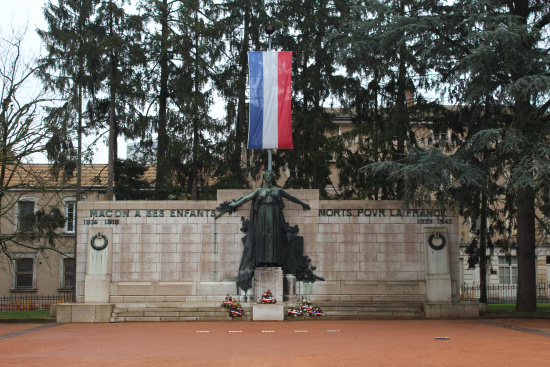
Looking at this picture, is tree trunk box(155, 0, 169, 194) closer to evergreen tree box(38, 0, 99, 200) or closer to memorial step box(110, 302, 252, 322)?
evergreen tree box(38, 0, 99, 200)

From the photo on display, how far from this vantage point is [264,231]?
20078 mm

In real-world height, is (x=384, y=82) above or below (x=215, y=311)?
above

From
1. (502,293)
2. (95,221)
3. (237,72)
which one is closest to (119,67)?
(237,72)

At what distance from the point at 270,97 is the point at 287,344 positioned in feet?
32.7

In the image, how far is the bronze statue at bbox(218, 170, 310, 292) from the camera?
2000 cm

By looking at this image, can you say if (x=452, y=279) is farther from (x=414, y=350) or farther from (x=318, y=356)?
(x=318, y=356)

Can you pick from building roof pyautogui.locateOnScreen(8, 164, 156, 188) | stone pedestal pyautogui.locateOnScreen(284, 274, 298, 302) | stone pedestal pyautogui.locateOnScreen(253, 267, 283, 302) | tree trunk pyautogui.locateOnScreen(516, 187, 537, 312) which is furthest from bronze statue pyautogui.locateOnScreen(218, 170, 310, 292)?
tree trunk pyautogui.locateOnScreen(516, 187, 537, 312)

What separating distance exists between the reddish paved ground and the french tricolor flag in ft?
20.9

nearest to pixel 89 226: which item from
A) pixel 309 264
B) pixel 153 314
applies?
pixel 153 314

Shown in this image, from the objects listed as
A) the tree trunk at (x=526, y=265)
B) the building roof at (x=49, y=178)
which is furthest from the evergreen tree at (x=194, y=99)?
the tree trunk at (x=526, y=265)

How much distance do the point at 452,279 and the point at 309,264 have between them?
4.69 meters

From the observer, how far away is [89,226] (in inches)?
830

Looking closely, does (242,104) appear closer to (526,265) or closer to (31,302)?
(526,265)

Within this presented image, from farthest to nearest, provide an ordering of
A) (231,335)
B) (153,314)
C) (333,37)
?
1. (333,37)
2. (153,314)
3. (231,335)
